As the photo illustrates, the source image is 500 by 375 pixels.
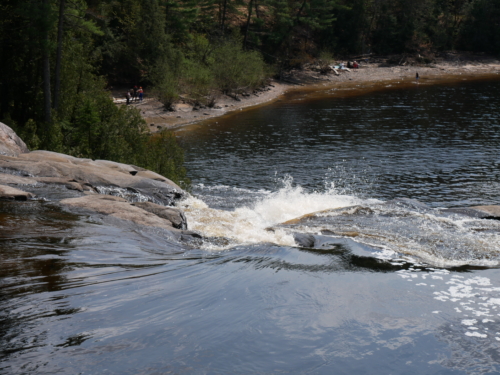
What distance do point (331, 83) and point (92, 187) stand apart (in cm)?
6507

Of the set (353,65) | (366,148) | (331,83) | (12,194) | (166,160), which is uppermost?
(353,65)

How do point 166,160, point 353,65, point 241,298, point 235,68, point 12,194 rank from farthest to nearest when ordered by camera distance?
point 353,65
point 235,68
point 166,160
point 12,194
point 241,298

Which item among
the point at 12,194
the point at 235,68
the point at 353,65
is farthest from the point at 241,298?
the point at 353,65

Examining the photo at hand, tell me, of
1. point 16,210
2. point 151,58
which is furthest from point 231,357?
point 151,58

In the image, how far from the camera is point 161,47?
5847 cm

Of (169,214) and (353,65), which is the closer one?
(169,214)

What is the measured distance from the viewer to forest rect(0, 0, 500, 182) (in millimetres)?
30484

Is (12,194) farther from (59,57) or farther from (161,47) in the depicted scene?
(161,47)

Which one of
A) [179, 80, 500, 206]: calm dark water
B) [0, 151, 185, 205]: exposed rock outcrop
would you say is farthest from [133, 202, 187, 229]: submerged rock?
[179, 80, 500, 206]: calm dark water

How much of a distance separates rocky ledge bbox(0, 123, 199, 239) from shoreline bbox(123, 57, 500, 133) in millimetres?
25672

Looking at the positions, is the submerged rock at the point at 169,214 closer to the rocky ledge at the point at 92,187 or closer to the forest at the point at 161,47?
the rocky ledge at the point at 92,187

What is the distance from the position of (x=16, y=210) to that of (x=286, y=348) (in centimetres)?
864

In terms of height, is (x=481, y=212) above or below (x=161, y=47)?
below

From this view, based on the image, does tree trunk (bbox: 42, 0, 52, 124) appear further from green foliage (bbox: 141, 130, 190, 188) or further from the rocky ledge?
the rocky ledge
